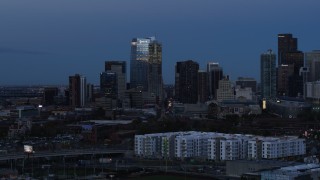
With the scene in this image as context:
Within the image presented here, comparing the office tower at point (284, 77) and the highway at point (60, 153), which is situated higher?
the office tower at point (284, 77)

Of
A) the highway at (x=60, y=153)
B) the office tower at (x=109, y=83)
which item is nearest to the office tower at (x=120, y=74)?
the office tower at (x=109, y=83)

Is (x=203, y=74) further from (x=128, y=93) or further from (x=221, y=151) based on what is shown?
(x=221, y=151)

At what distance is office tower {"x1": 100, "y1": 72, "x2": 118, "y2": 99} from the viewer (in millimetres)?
69950

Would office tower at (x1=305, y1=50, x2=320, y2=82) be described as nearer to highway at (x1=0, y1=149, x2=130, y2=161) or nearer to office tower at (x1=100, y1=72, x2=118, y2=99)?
office tower at (x1=100, y1=72, x2=118, y2=99)

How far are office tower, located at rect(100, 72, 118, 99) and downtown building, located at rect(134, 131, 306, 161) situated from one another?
4097cm

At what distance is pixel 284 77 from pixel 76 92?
68.7 feet

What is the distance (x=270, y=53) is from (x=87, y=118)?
26.8 m

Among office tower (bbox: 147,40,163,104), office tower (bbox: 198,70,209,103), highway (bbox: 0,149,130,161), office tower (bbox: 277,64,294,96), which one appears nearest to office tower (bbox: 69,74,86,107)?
office tower (bbox: 147,40,163,104)

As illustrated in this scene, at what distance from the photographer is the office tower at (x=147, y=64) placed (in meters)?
75.2

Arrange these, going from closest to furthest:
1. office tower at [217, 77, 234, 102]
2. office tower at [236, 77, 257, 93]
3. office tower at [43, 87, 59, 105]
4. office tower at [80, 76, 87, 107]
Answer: office tower at [217, 77, 234, 102] < office tower at [80, 76, 87, 107] < office tower at [43, 87, 59, 105] < office tower at [236, 77, 257, 93]

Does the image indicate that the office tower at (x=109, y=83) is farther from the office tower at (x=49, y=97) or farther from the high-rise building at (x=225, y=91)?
the high-rise building at (x=225, y=91)

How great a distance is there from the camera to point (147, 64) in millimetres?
78375

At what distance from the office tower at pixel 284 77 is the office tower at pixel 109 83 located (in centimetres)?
1617

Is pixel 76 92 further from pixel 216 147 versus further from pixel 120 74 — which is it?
pixel 216 147
